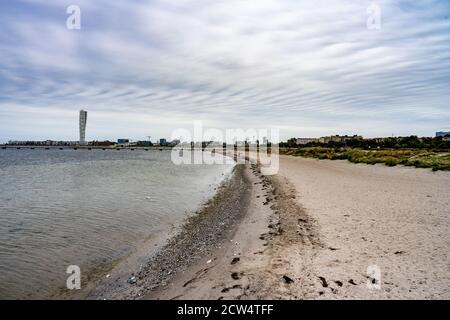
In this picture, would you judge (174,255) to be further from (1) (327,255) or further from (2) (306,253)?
(1) (327,255)

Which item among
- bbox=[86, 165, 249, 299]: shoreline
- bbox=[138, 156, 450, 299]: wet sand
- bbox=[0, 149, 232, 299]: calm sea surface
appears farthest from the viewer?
bbox=[0, 149, 232, 299]: calm sea surface

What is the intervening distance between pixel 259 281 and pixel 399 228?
6.18 meters

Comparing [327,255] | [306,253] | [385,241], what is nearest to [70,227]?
[306,253]

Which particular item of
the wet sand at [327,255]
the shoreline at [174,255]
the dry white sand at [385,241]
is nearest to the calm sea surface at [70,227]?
the shoreline at [174,255]

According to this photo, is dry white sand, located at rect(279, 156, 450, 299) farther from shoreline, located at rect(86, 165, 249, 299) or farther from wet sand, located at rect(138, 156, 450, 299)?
shoreline, located at rect(86, 165, 249, 299)

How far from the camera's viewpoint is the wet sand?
226 inches

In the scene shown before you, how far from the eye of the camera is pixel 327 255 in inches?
292

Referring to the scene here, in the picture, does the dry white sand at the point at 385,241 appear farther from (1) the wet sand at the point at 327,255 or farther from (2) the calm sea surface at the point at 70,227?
(2) the calm sea surface at the point at 70,227

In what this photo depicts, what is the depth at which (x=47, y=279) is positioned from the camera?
7.90 metres

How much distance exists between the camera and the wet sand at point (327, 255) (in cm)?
573

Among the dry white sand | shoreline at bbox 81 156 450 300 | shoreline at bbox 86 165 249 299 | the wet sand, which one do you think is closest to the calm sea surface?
shoreline at bbox 86 165 249 299
